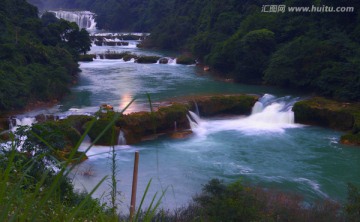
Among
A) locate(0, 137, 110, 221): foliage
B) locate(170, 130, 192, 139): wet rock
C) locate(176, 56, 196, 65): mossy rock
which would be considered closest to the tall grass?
locate(0, 137, 110, 221): foliage

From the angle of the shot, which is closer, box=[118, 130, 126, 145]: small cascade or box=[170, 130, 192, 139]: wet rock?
box=[118, 130, 126, 145]: small cascade

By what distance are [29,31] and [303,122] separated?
15434 mm

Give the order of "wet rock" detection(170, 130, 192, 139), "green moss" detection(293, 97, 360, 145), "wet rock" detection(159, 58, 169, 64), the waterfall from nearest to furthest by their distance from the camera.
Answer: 1. "wet rock" detection(170, 130, 192, 139)
2. "green moss" detection(293, 97, 360, 145)
3. the waterfall
4. "wet rock" detection(159, 58, 169, 64)

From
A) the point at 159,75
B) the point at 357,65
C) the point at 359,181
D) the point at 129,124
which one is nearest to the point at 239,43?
the point at 159,75

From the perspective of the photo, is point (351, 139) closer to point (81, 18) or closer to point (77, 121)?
point (77, 121)

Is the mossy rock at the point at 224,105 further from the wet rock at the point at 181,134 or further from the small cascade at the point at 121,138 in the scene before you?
the small cascade at the point at 121,138

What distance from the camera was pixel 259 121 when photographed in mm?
16156

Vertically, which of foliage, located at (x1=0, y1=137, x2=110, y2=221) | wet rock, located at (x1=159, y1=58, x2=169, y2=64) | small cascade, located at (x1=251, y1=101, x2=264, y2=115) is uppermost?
wet rock, located at (x1=159, y1=58, x2=169, y2=64)

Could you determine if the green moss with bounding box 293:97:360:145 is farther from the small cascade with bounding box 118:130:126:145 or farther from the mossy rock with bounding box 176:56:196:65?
the mossy rock with bounding box 176:56:196:65

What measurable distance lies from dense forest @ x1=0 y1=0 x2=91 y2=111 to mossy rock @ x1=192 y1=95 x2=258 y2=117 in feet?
19.9

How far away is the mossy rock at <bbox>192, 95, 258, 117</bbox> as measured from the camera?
16781 mm

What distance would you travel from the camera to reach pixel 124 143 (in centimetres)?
1353

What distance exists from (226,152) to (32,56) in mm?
11645

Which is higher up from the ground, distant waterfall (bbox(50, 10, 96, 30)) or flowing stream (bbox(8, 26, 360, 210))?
distant waterfall (bbox(50, 10, 96, 30))
